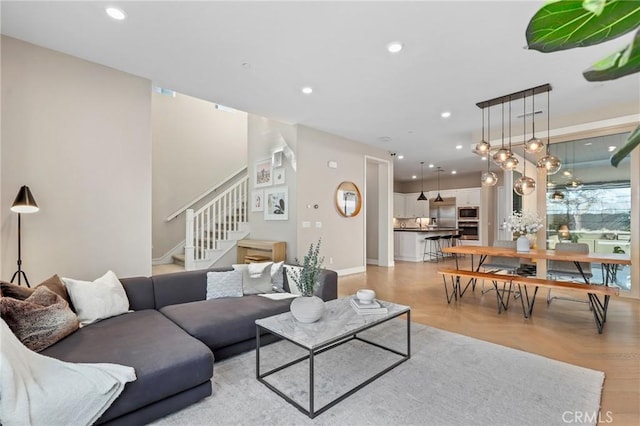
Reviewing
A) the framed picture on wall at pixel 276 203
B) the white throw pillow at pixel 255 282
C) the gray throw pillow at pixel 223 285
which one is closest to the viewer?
the gray throw pillow at pixel 223 285

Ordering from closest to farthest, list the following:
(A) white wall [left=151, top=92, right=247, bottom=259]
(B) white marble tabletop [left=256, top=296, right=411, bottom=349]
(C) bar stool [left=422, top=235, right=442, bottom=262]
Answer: (B) white marble tabletop [left=256, top=296, right=411, bottom=349] → (A) white wall [left=151, top=92, right=247, bottom=259] → (C) bar stool [left=422, top=235, right=442, bottom=262]

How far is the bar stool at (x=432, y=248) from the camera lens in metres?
8.88

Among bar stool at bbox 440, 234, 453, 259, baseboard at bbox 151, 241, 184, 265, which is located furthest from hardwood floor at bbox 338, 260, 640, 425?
bar stool at bbox 440, 234, 453, 259

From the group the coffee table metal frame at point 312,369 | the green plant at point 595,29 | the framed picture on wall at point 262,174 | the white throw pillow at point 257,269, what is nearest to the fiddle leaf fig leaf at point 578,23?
the green plant at point 595,29

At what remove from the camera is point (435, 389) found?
7.06 ft

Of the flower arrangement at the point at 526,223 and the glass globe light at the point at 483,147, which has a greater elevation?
the glass globe light at the point at 483,147

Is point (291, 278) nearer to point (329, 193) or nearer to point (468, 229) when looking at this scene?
point (329, 193)

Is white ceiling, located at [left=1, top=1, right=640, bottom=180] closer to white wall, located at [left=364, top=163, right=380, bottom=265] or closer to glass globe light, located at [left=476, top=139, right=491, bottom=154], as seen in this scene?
glass globe light, located at [left=476, top=139, right=491, bottom=154]

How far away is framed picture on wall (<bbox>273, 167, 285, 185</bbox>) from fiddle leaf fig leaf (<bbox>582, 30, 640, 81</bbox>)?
17.7 ft

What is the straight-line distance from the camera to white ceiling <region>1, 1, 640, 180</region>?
253 centimetres

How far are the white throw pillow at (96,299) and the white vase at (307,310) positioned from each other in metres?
1.58

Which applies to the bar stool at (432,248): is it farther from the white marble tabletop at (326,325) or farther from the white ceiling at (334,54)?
the white marble tabletop at (326,325)

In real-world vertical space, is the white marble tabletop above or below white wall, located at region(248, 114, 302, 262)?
below

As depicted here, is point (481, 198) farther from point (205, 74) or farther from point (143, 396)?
point (143, 396)
